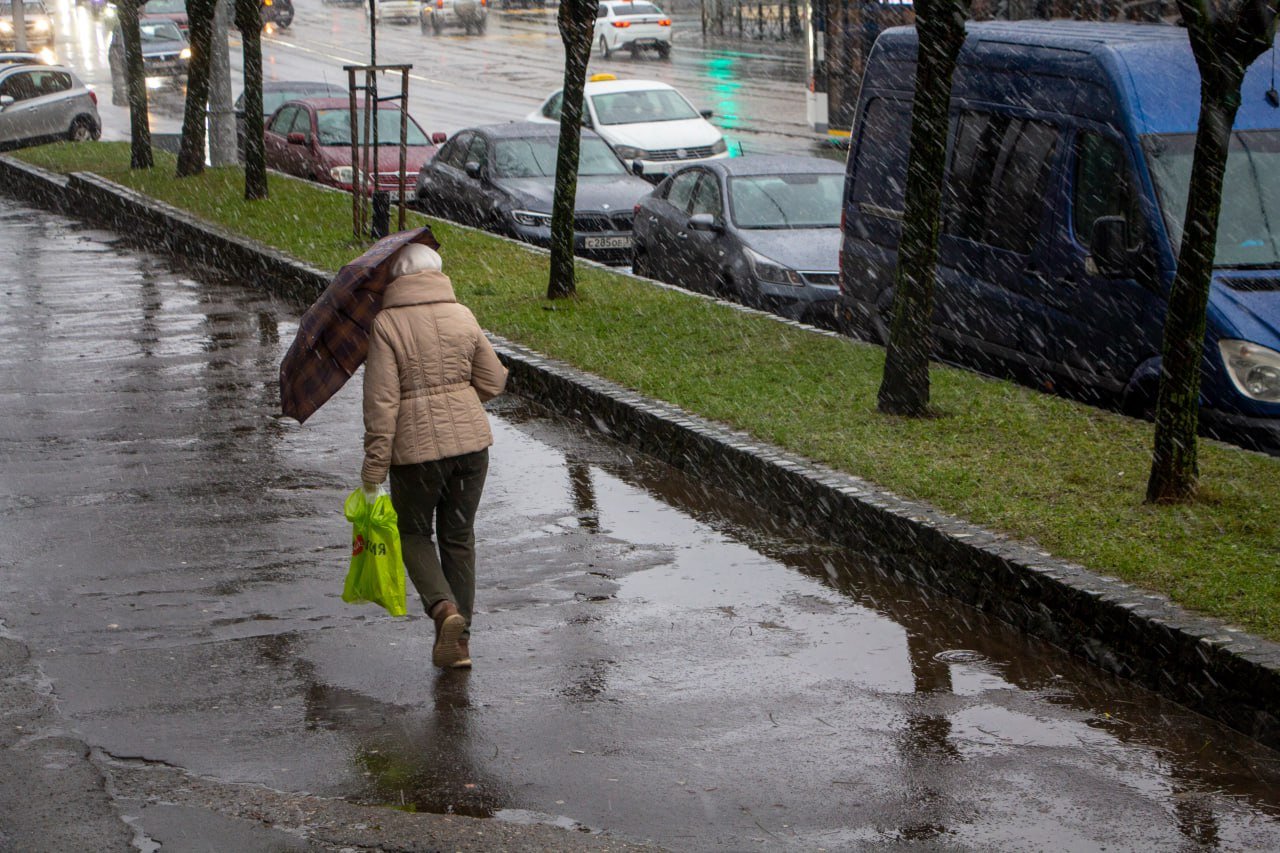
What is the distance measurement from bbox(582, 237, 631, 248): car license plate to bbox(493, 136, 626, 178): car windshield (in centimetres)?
145

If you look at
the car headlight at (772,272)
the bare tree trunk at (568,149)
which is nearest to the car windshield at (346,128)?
the bare tree trunk at (568,149)

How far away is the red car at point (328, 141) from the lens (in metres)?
22.5

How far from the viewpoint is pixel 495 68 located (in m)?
49.4

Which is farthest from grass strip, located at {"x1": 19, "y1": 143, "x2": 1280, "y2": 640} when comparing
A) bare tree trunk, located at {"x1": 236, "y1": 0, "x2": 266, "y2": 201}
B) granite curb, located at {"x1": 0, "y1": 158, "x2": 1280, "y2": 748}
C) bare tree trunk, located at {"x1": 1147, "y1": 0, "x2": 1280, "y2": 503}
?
bare tree trunk, located at {"x1": 236, "y1": 0, "x2": 266, "y2": 201}

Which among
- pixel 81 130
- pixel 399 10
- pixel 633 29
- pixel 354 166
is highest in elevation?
pixel 399 10

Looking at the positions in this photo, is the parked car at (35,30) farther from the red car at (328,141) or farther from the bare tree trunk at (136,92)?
the red car at (328,141)

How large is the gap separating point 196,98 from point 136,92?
5.42ft

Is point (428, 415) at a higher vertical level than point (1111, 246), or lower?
lower

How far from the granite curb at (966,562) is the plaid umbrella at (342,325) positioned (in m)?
2.58

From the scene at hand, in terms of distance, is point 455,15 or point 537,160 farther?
point 455,15

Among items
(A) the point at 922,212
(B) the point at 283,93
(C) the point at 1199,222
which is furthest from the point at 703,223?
(B) the point at 283,93

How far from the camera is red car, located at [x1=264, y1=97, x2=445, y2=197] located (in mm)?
22531

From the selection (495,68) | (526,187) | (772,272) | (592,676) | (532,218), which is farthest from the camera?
(495,68)

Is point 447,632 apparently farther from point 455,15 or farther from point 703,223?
point 455,15
